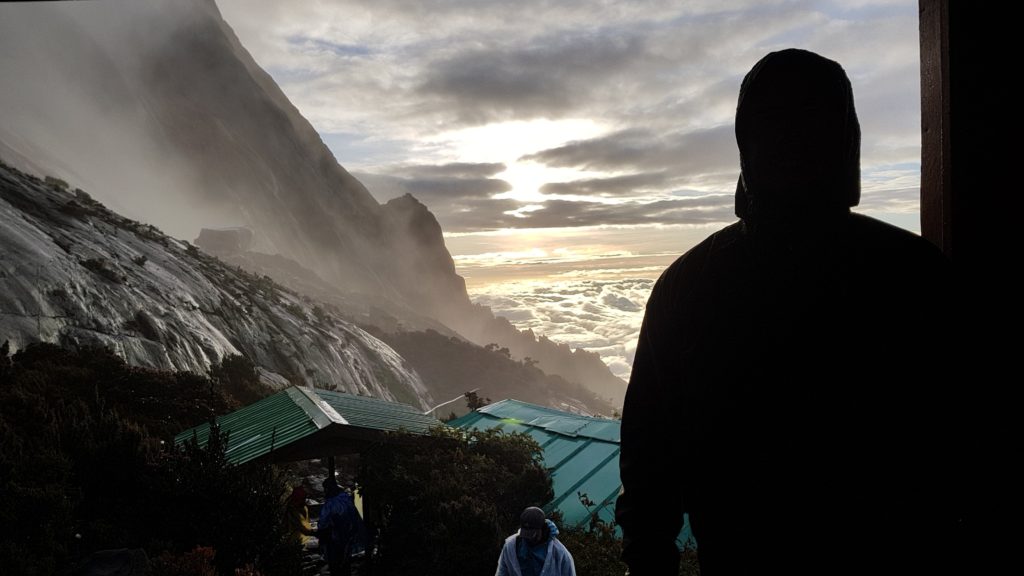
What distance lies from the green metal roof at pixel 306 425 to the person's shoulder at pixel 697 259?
28.5 feet

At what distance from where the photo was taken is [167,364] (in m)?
19.6

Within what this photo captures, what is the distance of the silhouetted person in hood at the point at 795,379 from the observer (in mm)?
1384

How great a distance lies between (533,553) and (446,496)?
10.1 feet

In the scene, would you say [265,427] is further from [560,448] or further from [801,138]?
[801,138]

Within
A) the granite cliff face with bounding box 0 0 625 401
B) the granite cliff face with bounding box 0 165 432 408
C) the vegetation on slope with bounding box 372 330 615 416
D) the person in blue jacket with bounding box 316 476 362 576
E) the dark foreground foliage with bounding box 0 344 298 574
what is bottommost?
the vegetation on slope with bounding box 372 330 615 416

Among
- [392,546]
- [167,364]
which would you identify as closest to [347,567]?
[392,546]

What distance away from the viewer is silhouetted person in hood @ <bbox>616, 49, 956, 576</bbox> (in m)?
1.38

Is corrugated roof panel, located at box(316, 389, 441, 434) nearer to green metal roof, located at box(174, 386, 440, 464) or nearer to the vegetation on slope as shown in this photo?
green metal roof, located at box(174, 386, 440, 464)

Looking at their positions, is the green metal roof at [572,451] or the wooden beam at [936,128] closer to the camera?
the wooden beam at [936,128]

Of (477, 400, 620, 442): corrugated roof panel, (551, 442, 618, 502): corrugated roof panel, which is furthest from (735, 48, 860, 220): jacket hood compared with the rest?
(477, 400, 620, 442): corrugated roof panel

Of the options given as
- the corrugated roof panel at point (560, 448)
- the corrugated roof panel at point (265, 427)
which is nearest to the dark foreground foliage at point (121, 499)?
the corrugated roof panel at point (265, 427)

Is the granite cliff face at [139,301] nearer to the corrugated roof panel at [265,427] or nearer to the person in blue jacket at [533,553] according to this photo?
the corrugated roof panel at [265,427]

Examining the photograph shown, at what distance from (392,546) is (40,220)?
756 inches

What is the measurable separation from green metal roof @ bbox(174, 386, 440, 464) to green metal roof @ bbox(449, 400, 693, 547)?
11.8 feet
